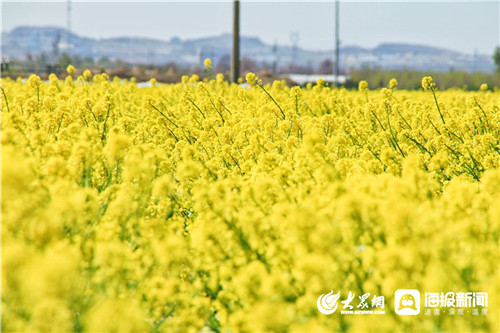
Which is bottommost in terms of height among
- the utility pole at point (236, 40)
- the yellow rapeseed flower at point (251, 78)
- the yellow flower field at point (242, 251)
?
the yellow flower field at point (242, 251)

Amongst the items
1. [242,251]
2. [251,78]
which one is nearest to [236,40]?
[251,78]

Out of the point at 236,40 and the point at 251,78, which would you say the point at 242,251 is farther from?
the point at 236,40

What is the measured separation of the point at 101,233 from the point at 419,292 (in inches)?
55.9

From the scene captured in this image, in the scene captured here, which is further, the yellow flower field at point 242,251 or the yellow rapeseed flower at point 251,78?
the yellow rapeseed flower at point 251,78

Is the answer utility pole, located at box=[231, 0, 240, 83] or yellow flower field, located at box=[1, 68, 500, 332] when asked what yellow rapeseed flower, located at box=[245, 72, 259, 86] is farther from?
utility pole, located at box=[231, 0, 240, 83]

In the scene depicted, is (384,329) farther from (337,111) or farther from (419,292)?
(337,111)

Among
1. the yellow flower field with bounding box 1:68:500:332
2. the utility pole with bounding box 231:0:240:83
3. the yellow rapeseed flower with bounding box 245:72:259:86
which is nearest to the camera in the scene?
the yellow flower field with bounding box 1:68:500:332

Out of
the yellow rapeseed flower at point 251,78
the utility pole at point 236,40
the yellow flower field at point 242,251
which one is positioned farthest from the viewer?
the utility pole at point 236,40

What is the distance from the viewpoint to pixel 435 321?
2.15 meters

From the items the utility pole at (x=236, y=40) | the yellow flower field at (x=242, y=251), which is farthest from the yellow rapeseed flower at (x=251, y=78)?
the utility pole at (x=236, y=40)

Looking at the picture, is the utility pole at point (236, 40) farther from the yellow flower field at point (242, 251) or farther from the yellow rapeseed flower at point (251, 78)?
the yellow flower field at point (242, 251)

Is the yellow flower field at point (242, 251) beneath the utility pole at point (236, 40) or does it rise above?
beneath

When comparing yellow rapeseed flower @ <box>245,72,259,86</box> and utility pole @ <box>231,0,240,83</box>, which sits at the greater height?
utility pole @ <box>231,0,240,83</box>

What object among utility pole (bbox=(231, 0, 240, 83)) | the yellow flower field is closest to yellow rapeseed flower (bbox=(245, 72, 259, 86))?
the yellow flower field
